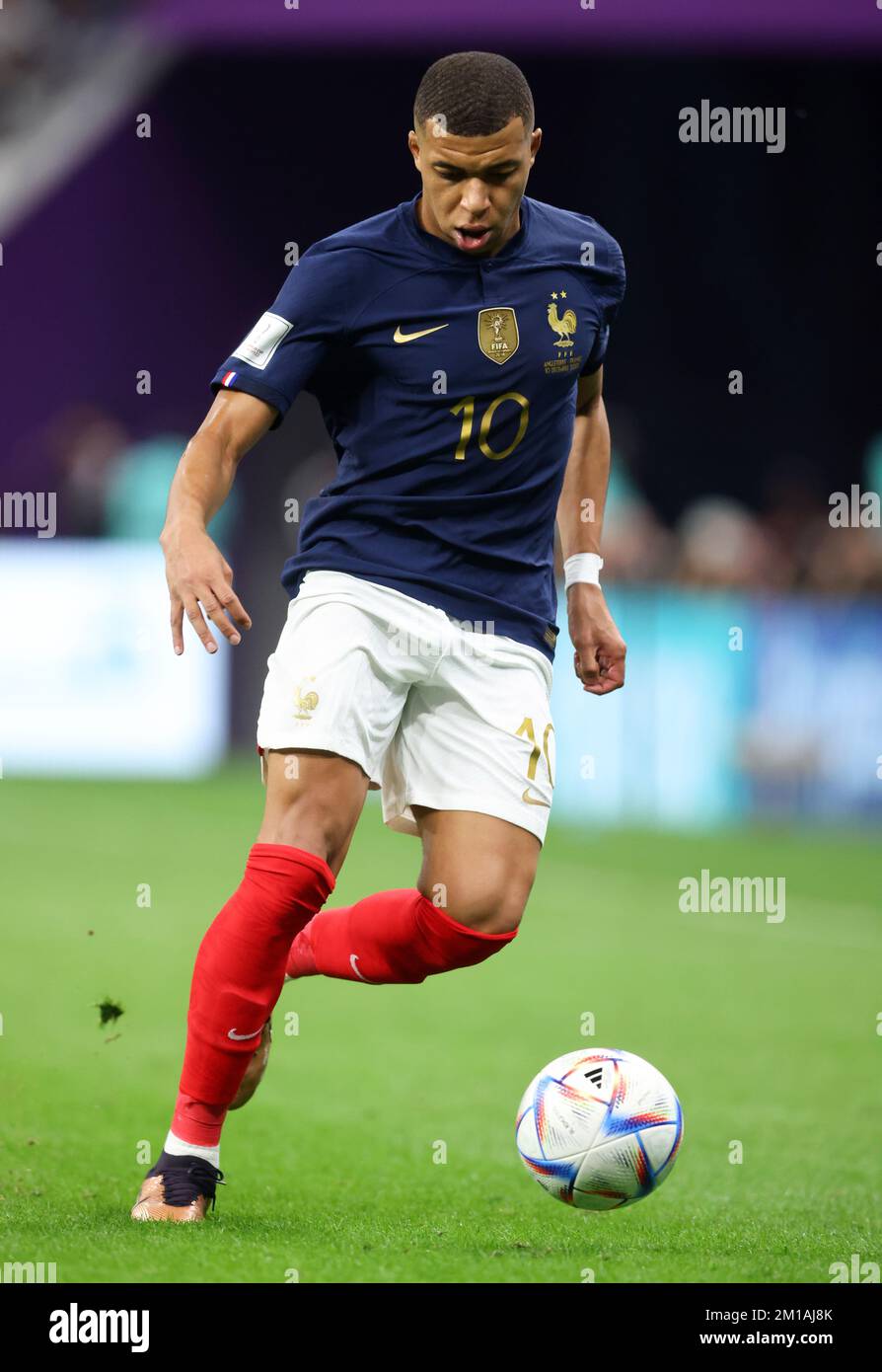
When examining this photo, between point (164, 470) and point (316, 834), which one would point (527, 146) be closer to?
point (316, 834)

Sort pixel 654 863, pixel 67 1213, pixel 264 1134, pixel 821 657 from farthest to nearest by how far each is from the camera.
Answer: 1. pixel 821 657
2. pixel 654 863
3. pixel 264 1134
4. pixel 67 1213

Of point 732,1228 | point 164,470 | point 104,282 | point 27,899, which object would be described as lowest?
point 732,1228

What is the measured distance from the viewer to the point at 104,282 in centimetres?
1839

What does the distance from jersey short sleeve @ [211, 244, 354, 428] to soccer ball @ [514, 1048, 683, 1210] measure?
1.63m

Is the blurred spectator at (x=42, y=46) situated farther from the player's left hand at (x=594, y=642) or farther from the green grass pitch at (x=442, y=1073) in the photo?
the player's left hand at (x=594, y=642)

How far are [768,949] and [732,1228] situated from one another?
4.56 meters

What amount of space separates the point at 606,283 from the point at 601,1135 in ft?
6.70

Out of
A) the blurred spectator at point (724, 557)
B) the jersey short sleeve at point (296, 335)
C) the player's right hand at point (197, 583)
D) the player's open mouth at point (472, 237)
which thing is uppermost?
the blurred spectator at point (724, 557)

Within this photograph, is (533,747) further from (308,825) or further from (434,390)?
(434,390)

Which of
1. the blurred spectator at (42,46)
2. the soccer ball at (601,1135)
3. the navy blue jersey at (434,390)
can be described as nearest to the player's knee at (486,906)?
the soccer ball at (601,1135)

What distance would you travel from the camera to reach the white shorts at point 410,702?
13.4ft

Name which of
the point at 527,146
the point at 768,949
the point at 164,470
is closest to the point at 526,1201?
the point at 527,146

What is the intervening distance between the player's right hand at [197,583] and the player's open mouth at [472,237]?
3.09 ft

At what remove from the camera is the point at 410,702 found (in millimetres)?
4465
